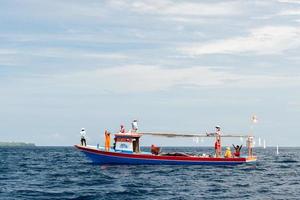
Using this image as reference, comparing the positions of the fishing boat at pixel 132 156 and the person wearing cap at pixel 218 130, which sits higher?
the person wearing cap at pixel 218 130

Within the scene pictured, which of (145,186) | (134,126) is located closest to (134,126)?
(134,126)

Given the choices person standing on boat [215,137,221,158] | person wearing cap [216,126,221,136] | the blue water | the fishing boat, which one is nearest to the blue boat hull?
the fishing boat

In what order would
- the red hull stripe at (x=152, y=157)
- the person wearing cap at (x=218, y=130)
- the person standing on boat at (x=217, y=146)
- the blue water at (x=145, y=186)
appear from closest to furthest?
the blue water at (x=145, y=186), the red hull stripe at (x=152, y=157), the person standing on boat at (x=217, y=146), the person wearing cap at (x=218, y=130)

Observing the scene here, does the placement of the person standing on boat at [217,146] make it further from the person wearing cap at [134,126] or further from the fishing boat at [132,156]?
the person wearing cap at [134,126]

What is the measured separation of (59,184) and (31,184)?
93.6 inches

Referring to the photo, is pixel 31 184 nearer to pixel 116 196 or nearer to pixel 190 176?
pixel 116 196

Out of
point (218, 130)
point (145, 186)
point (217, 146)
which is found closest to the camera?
point (145, 186)

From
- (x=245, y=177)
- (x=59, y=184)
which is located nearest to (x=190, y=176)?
(x=245, y=177)

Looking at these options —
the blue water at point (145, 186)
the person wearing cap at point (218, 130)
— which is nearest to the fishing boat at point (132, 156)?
the person wearing cap at point (218, 130)

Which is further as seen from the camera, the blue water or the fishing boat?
the fishing boat

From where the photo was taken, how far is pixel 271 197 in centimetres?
3572

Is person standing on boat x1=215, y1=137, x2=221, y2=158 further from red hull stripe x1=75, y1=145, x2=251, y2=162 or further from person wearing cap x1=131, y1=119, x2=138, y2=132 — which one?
person wearing cap x1=131, y1=119, x2=138, y2=132

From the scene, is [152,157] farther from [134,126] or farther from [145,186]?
[145,186]

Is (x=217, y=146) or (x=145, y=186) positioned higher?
(x=217, y=146)
